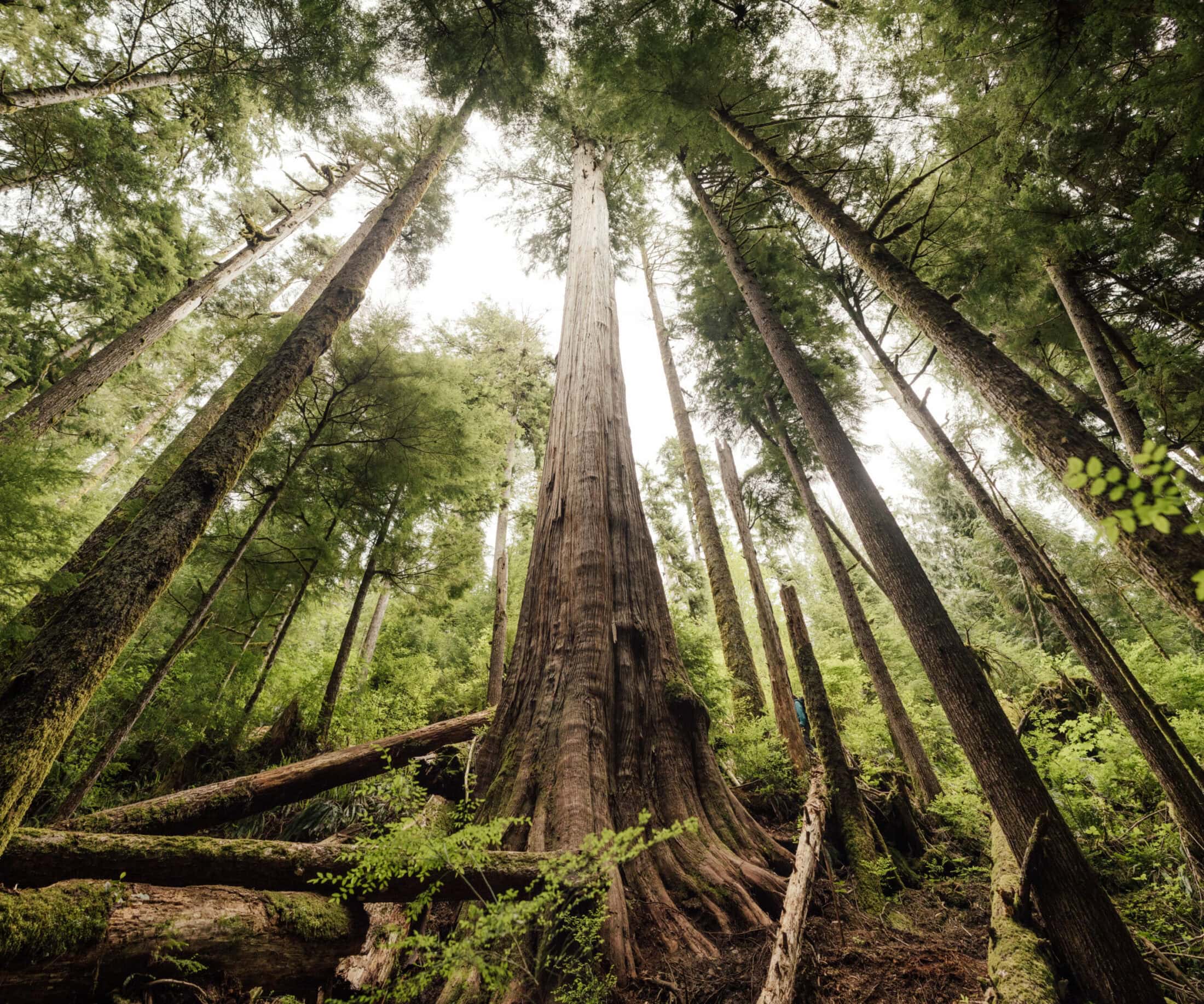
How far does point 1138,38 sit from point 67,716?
395 inches

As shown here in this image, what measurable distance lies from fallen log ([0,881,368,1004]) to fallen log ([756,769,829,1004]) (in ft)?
6.99

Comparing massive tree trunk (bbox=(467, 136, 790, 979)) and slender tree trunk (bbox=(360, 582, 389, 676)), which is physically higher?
slender tree trunk (bbox=(360, 582, 389, 676))

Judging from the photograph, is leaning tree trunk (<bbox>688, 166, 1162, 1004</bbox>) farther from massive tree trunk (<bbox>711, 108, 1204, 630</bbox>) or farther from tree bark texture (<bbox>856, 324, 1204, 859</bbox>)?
tree bark texture (<bbox>856, 324, 1204, 859</bbox>)

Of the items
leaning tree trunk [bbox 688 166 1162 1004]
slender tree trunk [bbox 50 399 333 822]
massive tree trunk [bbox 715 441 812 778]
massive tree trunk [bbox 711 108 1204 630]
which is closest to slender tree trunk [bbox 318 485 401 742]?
slender tree trunk [bbox 50 399 333 822]

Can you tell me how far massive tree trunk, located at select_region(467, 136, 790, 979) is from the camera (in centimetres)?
255

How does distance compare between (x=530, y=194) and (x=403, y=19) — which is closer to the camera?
(x=403, y=19)

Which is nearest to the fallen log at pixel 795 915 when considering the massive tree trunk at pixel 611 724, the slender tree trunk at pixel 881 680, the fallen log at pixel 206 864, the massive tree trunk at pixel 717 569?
the massive tree trunk at pixel 611 724

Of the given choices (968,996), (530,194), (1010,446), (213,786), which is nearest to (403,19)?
(530,194)

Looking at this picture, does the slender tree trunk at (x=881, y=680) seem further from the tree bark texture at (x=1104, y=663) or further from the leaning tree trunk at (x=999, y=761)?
the leaning tree trunk at (x=999, y=761)

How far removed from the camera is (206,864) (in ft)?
7.01

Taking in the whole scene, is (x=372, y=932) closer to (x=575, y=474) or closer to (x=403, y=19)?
(x=575, y=474)

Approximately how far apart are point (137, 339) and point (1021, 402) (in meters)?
12.2

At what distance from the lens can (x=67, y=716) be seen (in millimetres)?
2180

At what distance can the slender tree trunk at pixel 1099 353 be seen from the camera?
6.55m
